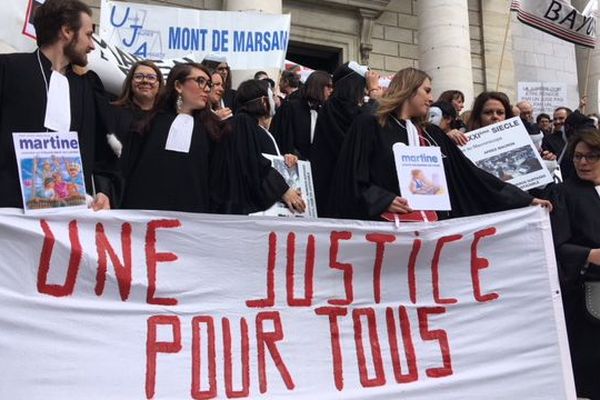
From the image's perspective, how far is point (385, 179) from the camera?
421 cm

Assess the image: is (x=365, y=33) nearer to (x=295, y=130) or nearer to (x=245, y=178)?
(x=295, y=130)

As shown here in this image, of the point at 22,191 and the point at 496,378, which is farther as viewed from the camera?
the point at 496,378

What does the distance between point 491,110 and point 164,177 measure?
2476 millimetres

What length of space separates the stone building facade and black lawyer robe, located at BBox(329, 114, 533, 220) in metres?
8.35

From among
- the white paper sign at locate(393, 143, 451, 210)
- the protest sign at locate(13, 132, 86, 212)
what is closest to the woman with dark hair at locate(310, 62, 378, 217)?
the white paper sign at locate(393, 143, 451, 210)

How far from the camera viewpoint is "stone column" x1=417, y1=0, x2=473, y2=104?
39.9ft

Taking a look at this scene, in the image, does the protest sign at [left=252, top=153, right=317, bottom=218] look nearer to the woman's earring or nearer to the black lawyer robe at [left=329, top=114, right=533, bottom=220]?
the black lawyer robe at [left=329, top=114, right=533, bottom=220]

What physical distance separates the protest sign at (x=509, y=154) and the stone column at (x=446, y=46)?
24.5 feet

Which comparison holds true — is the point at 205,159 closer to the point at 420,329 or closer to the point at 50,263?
the point at 50,263

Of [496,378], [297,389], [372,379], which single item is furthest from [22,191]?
[496,378]

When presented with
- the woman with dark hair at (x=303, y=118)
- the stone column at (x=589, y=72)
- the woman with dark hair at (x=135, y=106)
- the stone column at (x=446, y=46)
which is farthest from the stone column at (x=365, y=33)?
the woman with dark hair at (x=135, y=106)

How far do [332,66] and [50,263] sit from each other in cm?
1262

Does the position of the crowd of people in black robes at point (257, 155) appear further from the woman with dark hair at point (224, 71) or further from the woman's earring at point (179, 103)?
the woman with dark hair at point (224, 71)

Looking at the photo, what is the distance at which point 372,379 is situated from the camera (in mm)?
3480
